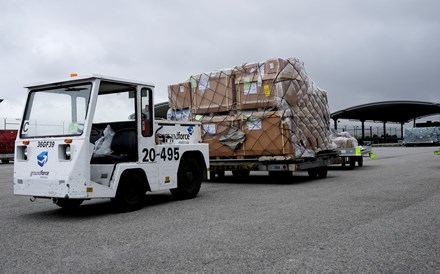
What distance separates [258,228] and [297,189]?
198 inches

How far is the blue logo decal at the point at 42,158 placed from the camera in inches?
281

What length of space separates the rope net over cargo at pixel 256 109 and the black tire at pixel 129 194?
494cm

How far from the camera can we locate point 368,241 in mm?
5328

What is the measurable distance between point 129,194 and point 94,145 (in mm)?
1163

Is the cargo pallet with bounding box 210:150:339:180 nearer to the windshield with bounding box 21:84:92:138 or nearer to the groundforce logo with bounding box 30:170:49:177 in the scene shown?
the windshield with bounding box 21:84:92:138

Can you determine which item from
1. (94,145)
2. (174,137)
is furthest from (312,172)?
(94,145)

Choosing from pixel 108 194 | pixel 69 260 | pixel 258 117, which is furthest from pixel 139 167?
pixel 258 117

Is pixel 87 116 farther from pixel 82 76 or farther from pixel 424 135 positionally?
pixel 424 135

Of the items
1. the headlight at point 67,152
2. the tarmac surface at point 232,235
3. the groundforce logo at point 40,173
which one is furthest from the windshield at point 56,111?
the tarmac surface at point 232,235

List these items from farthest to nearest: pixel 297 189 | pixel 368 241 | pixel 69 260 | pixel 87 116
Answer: pixel 297 189, pixel 87 116, pixel 368 241, pixel 69 260

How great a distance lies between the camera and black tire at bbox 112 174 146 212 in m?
7.68

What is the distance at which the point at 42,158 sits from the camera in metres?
7.17

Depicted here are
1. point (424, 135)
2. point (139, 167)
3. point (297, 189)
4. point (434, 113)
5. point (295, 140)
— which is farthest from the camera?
point (434, 113)

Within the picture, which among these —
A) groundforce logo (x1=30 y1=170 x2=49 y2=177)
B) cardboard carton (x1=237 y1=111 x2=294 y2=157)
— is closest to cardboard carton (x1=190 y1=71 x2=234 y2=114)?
cardboard carton (x1=237 y1=111 x2=294 y2=157)
